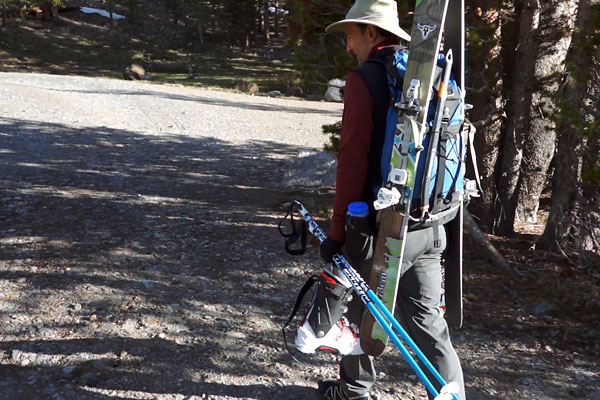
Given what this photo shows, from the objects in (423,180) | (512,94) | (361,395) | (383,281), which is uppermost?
(512,94)

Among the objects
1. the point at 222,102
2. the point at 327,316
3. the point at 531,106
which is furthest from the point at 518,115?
the point at 222,102

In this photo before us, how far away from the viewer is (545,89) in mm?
6309

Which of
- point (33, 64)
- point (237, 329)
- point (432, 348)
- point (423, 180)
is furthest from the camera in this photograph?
point (33, 64)

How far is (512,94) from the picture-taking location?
21.1 ft

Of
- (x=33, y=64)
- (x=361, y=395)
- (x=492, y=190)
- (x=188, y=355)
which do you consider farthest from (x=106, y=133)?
(x=33, y=64)

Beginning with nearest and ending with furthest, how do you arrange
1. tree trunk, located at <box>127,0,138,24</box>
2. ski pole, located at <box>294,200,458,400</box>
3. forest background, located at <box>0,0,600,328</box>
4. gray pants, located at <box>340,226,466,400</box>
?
ski pole, located at <box>294,200,458,400</box> → gray pants, located at <box>340,226,466,400</box> → forest background, located at <box>0,0,600,328</box> → tree trunk, located at <box>127,0,138,24</box>

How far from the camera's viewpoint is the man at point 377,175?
2748 mm

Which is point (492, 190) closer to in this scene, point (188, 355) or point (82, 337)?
point (188, 355)

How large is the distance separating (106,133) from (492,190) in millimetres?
8165

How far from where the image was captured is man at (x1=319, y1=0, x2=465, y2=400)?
2748 mm

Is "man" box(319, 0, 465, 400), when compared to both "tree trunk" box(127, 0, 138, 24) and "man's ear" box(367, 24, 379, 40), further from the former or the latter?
"tree trunk" box(127, 0, 138, 24)

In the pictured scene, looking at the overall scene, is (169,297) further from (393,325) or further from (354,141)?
(354,141)

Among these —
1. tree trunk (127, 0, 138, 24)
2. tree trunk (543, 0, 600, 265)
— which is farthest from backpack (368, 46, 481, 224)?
tree trunk (127, 0, 138, 24)

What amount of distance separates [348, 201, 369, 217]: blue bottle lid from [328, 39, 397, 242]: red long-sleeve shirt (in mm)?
26
